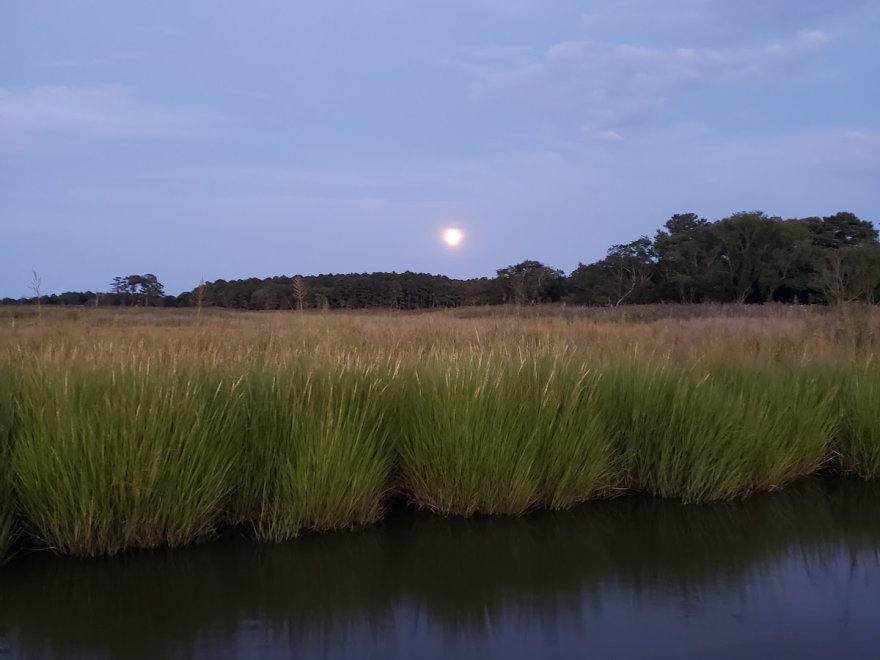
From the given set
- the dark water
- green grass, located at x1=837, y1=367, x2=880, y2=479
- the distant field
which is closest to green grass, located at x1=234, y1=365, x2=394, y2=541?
the distant field

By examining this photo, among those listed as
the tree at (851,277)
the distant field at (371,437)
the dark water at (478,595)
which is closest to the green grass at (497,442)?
the distant field at (371,437)

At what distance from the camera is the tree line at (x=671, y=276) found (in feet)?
84.7

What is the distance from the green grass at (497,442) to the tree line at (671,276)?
1594 cm

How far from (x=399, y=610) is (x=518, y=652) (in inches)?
32.7

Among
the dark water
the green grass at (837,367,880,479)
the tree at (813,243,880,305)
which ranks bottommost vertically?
the dark water

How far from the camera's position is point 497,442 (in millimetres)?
5594

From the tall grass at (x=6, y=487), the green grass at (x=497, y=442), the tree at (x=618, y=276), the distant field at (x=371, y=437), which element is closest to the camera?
the tall grass at (x=6, y=487)

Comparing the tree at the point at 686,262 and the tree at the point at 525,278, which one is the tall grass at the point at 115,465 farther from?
the tree at the point at 686,262

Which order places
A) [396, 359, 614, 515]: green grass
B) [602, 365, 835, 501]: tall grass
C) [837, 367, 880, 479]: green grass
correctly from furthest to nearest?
[837, 367, 880, 479]: green grass < [602, 365, 835, 501]: tall grass < [396, 359, 614, 515]: green grass

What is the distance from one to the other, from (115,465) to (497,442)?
8.99 feet

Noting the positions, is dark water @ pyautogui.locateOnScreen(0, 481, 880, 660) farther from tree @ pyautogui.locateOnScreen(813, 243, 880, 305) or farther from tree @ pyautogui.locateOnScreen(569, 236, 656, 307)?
tree @ pyautogui.locateOnScreen(569, 236, 656, 307)

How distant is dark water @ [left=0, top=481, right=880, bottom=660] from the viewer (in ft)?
12.6

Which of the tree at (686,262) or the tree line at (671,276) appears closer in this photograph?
the tree line at (671,276)

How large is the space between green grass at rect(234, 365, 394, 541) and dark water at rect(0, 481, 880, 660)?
18 cm
